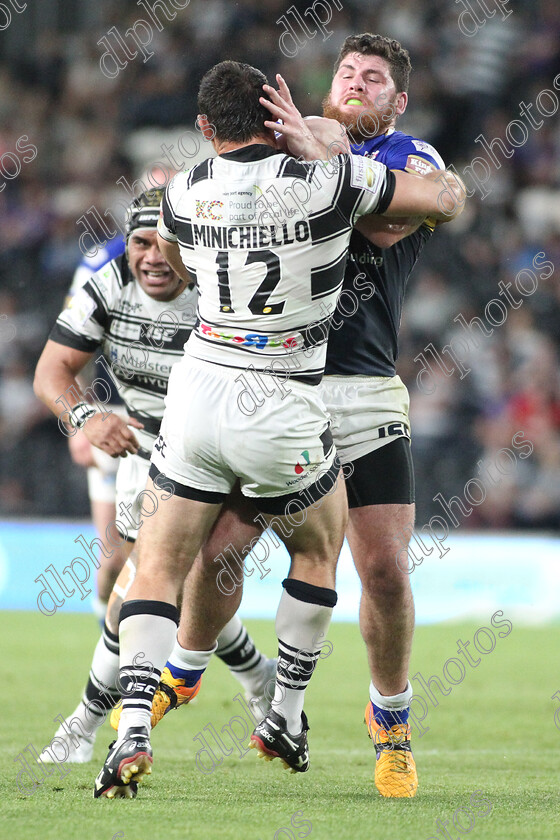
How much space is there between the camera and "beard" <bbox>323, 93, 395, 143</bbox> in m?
4.29

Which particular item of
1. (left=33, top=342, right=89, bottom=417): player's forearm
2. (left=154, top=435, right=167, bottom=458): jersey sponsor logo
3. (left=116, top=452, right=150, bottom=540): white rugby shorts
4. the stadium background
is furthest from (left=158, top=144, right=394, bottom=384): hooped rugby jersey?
the stadium background

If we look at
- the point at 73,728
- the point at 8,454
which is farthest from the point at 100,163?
the point at 73,728

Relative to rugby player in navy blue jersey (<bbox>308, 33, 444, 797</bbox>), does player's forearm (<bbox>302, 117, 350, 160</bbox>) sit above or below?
above

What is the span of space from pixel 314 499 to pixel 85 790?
4.22 feet

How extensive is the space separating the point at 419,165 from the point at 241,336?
3.17ft

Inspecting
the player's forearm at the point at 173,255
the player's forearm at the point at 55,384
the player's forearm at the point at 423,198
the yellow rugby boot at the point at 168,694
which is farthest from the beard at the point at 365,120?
the yellow rugby boot at the point at 168,694

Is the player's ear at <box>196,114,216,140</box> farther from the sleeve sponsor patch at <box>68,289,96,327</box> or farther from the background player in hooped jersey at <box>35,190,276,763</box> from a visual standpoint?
the sleeve sponsor patch at <box>68,289,96,327</box>

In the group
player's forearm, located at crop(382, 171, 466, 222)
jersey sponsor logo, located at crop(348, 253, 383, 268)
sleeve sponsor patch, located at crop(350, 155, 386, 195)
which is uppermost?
sleeve sponsor patch, located at crop(350, 155, 386, 195)

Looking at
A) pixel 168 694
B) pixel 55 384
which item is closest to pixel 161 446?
pixel 55 384

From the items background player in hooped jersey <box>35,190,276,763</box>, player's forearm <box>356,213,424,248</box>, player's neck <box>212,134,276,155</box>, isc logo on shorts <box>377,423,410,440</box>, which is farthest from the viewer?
background player in hooped jersey <box>35,190,276,763</box>

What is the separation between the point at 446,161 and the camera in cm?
1435

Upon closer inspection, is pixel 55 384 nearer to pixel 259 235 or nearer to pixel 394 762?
pixel 259 235

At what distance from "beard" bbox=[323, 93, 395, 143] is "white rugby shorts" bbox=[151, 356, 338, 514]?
120cm

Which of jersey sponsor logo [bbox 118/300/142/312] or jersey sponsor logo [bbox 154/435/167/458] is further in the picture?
jersey sponsor logo [bbox 118/300/142/312]
